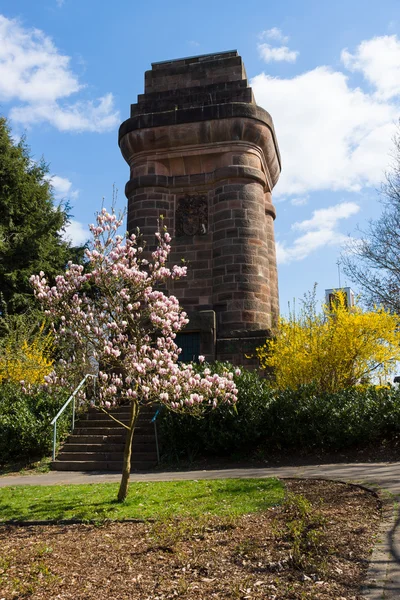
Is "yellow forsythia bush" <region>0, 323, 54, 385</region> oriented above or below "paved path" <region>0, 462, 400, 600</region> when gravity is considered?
above

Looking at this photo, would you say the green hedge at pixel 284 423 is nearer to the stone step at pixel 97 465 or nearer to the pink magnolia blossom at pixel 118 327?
the stone step at pixel 97 465

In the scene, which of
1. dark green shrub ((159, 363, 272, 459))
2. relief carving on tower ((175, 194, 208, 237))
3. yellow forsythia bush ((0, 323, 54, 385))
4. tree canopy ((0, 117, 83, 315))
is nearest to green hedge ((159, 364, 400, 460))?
dark green shrub ((159, 363, 272, 459))

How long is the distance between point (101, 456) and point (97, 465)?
369mm

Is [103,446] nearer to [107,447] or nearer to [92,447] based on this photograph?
[107,447]

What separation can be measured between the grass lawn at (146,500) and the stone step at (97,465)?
228 cm

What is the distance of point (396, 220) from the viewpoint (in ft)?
61.7

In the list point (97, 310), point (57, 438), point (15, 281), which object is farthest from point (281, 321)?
point (15, 281)

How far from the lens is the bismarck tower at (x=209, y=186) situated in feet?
52.5

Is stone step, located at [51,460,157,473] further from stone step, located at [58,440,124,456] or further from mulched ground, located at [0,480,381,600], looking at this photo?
mulched ground, located at [0,480,381,600]

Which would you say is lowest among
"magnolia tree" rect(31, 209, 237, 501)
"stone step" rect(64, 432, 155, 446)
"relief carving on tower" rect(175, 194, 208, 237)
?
"stone step" rect(64, 432, 155, 446)

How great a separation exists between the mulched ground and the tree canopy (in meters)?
17.9

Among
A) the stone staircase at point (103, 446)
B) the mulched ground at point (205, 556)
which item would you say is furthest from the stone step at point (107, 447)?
the mulched ground at point (205, 556)

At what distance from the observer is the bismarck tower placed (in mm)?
15992

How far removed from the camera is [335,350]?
41.7ft
